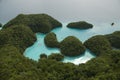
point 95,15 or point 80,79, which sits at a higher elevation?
point 95,15

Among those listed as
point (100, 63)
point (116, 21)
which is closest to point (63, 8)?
point (116, 21)

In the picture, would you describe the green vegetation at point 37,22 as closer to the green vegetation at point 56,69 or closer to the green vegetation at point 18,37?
the green vegetation at point 18,37

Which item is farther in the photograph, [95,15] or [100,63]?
[95,15]

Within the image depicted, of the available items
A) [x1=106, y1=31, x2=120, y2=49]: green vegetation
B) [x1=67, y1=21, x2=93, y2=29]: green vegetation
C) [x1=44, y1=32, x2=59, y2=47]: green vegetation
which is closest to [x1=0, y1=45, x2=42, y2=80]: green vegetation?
[x1=44, y1=32, x2=59, y2=47]: green vegetation

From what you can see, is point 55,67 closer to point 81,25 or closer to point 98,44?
point 98,44

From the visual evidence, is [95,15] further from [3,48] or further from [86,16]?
[3,48]

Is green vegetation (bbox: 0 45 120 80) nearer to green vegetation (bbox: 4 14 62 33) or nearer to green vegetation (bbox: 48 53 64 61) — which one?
green vegetation (bbox: 48 53 64 61)
